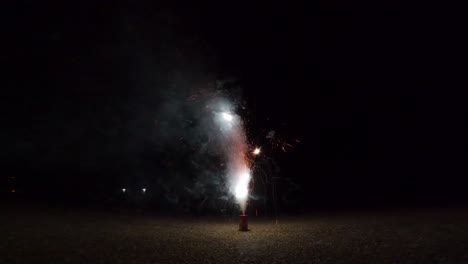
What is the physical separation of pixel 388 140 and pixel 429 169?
4.58 metres

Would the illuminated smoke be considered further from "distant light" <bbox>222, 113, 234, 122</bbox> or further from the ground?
the ground

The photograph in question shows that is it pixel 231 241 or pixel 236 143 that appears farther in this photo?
pixel 236 143

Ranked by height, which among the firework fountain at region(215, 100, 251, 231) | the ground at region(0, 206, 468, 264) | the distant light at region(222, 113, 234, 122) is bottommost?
the ground at region(0, 206, 468, 264)

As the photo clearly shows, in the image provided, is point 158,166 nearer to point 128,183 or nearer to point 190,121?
point 128,183

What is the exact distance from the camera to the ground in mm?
10086

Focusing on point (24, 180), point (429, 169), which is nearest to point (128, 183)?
point (24, 180)

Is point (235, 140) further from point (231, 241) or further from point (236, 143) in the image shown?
point (231, 241)

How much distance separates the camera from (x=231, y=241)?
13.2 meters

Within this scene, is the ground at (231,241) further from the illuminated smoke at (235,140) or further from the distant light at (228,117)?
the distant light at (228,117)

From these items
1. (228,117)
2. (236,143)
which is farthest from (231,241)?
(228,117)

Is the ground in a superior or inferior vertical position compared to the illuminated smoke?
inferior

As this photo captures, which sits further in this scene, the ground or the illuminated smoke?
the illuminated smoke

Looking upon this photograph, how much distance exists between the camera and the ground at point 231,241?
33.1ft

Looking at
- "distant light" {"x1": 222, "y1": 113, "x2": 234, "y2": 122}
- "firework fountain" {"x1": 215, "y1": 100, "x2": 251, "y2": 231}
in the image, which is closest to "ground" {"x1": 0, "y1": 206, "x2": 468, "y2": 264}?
"firework fountain" {"x1": 215, "y1": 100, "x2": 251, "y2": 231}
